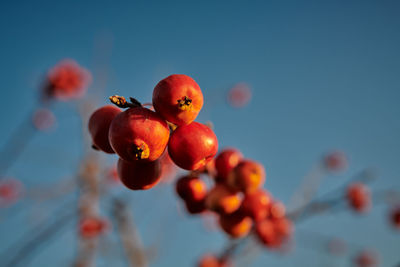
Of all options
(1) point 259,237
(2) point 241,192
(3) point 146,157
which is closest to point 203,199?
(2) point 241,192

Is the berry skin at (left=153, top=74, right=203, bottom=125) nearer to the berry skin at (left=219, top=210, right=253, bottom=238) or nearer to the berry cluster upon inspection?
the berry cluster

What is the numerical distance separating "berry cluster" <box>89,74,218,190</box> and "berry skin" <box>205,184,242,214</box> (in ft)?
1.72

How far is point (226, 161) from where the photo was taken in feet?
5.42

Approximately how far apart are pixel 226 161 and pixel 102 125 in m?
0.84

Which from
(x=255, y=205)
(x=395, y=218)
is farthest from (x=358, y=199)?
(x=255, y=205)

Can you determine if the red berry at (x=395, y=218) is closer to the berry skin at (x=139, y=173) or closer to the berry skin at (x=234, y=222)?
the berry skin at (x=234, y=222)

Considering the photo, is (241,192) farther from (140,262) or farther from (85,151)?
(85,151)

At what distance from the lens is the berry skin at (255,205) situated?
177 centimetres

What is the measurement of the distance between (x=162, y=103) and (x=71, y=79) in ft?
15.1

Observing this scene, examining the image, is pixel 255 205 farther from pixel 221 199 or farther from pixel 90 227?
pixel 90 227

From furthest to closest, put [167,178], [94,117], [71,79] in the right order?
[167,178]
[71,79]
[94,117]

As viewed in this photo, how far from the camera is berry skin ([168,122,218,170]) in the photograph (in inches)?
42.2

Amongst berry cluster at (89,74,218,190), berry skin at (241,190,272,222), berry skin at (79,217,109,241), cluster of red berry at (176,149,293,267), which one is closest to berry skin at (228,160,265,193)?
cluster of red berry at (176,149,293,267)

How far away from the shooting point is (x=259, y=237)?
2.44 metres
